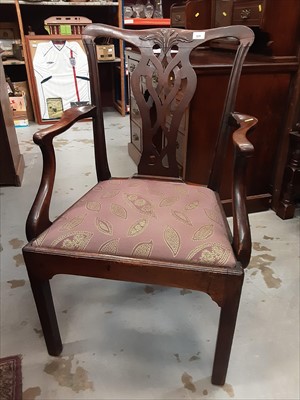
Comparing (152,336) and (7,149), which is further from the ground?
(7,149)

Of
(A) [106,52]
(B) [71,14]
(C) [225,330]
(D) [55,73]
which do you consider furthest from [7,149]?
(B) [71,14]

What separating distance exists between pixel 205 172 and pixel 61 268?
105 cm

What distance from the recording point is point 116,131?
3.28 metres

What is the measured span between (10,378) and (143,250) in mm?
601

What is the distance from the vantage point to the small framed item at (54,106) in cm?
339

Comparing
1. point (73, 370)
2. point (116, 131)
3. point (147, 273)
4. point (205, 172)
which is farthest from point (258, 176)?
point (116, 131)

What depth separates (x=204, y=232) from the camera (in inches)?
33.7

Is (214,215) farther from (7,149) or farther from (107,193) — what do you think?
(7,149)

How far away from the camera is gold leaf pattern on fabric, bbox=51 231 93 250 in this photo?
0.83 meters

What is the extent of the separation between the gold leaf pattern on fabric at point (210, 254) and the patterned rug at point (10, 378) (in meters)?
0.65

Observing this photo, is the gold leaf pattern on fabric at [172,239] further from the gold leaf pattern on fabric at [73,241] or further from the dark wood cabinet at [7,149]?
the dark wood cabinet at [7,149]

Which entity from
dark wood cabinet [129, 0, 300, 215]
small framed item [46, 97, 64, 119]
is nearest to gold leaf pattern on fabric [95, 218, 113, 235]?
dark wood cabinet [129, 0, 300, 215]

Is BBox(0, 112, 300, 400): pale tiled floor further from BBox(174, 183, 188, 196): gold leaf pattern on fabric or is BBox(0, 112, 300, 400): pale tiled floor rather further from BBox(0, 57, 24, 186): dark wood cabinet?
BBox(0, 57, 24, 186): dark wood cabinet

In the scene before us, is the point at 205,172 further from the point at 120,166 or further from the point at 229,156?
the point at 120,166
